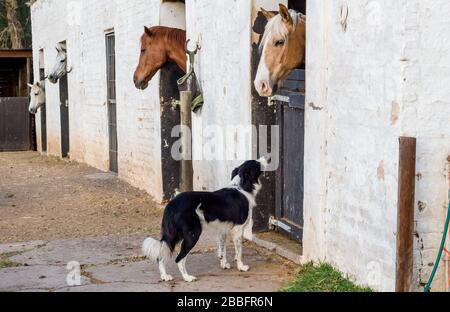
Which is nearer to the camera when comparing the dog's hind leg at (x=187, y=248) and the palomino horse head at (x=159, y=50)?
the dog's hind leg at (x=187, y=248)

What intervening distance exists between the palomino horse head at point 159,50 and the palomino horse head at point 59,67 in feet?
24.6

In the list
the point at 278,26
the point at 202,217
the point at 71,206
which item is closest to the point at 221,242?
the point at 202,217

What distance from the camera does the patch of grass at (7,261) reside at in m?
6.44

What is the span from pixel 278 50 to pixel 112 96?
24.2 ft

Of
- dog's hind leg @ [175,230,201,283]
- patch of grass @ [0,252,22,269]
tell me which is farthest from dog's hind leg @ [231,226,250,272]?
patch of grass @ [0,252,22,269]

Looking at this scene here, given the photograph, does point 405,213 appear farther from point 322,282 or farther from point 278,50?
point 278,50

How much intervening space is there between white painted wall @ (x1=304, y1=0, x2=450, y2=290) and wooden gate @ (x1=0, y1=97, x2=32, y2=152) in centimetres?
1805

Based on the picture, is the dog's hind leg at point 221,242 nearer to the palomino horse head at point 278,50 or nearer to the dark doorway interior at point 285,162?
the dark doorway interior at point 285,162

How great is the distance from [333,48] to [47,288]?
2.91m

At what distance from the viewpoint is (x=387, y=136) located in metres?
4.73

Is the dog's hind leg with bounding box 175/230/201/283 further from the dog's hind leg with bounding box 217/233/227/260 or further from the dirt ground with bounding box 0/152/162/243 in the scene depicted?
the dirt ground with bounding box 0/152/162/243

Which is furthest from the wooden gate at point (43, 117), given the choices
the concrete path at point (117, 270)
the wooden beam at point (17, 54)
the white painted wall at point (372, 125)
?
the white painted wall at point (372, 125)

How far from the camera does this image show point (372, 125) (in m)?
4.92
